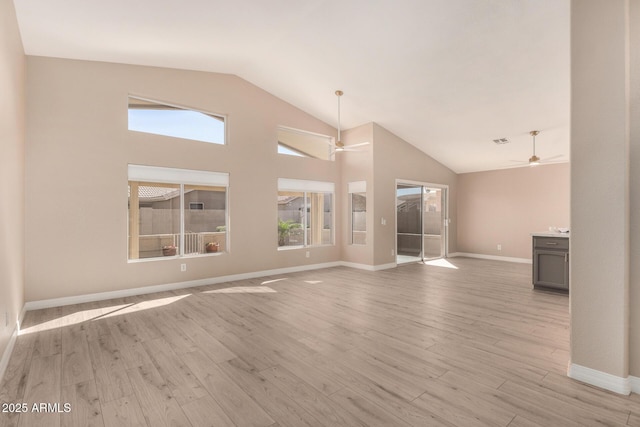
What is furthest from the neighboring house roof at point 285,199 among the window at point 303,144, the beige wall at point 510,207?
the beige wall at point 510,207

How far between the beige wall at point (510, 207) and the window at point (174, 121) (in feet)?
24.0

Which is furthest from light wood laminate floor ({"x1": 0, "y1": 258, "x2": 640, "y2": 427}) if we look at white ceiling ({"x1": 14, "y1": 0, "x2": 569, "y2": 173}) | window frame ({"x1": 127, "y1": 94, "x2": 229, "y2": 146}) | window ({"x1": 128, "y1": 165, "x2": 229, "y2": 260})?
white ceiling ({"x1": 14, "y1": 0, "x2": 569, "y2": 173})

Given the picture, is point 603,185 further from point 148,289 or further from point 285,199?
point 148,289

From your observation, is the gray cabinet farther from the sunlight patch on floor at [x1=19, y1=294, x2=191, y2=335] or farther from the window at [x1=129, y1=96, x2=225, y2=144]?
the window at [x1=129, y1=96, x2=225, y2=144]

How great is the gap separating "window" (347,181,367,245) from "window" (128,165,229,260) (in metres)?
3.09

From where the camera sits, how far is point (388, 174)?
7.20 meters

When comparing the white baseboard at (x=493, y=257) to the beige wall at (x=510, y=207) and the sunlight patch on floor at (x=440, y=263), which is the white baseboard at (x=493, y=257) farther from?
the sunlight patch on floor at (x=440, y=263)

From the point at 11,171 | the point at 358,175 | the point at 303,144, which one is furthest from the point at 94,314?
the point at 358,175

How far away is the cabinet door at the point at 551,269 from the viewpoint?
15.9ft

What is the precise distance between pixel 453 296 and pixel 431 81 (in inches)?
137

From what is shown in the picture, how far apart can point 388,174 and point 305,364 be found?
5428mm

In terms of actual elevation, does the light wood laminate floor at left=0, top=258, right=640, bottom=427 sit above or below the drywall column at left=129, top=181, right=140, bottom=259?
below

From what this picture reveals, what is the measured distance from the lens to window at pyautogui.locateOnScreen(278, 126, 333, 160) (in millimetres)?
6711

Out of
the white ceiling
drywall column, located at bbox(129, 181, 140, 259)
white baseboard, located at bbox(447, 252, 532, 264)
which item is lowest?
white baseboard, located at bbox(447, 252, 532, 264)
